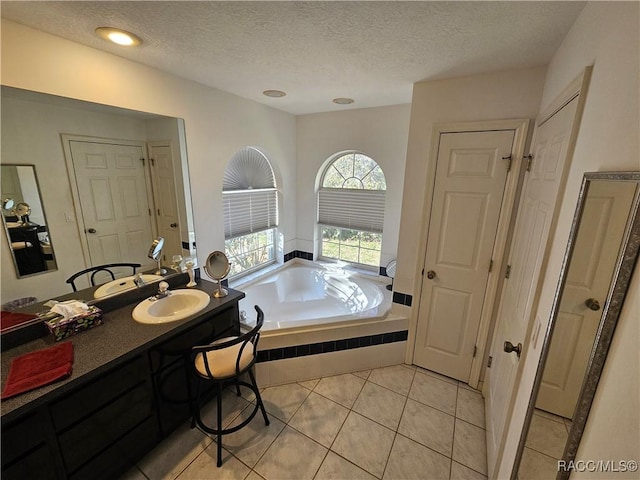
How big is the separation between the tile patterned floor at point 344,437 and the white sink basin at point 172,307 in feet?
2.53

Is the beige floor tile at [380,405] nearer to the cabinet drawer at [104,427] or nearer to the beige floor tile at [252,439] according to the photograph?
the beige floor tile at [252,439]

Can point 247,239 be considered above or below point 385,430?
above

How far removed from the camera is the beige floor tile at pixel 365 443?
5.35 feet

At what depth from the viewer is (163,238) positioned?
206cm

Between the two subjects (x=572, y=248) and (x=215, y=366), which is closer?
(x=572, y=248)

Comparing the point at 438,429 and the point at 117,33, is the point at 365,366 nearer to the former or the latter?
the point at 438,429

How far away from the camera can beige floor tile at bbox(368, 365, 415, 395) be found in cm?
221

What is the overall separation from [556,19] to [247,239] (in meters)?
2.98

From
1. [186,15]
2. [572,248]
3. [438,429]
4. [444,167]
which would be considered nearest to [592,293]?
[572,248]

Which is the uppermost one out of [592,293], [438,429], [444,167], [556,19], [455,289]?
[556,19]

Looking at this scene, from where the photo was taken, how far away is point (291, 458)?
164 cm

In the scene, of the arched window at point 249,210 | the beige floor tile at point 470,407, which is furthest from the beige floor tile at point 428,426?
the arched window at point 249,210

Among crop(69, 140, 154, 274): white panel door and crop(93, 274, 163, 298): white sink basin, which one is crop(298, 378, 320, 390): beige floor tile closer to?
crop(93, 274, 163, 298): white sink basin

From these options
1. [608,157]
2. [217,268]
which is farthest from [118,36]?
[608,157]
